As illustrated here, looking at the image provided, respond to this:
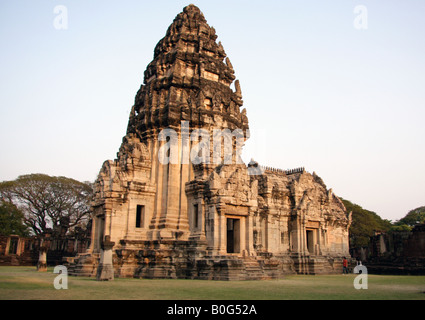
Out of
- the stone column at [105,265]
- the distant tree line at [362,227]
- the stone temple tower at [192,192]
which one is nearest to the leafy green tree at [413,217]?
the distant tree line at [362,227]

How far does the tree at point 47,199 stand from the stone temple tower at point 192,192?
2944cm

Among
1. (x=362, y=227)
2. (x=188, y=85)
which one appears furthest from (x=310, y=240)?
(x=362, y=227)

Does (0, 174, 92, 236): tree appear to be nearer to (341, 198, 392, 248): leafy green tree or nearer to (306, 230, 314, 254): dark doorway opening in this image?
(306, 230, 314, 254): dark doorway opening

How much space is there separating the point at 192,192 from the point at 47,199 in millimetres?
35585

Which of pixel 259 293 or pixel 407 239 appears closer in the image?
pixel 259 293

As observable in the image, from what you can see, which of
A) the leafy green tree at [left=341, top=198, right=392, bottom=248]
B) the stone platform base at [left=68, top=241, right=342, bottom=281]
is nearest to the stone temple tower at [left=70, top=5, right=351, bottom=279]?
the stone platform base at [left=68, top=241, right=342, bottom=281]

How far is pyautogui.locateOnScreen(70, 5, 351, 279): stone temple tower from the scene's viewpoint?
Answer: 20.8 meters

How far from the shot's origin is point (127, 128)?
2745cm

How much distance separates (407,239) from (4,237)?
134 feet

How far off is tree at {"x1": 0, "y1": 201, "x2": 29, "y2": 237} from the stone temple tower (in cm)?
2634

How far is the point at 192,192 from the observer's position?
22562mm

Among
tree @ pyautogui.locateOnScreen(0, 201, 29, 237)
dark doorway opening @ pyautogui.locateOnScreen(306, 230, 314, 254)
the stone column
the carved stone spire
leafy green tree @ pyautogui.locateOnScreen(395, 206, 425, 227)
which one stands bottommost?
the stone column
